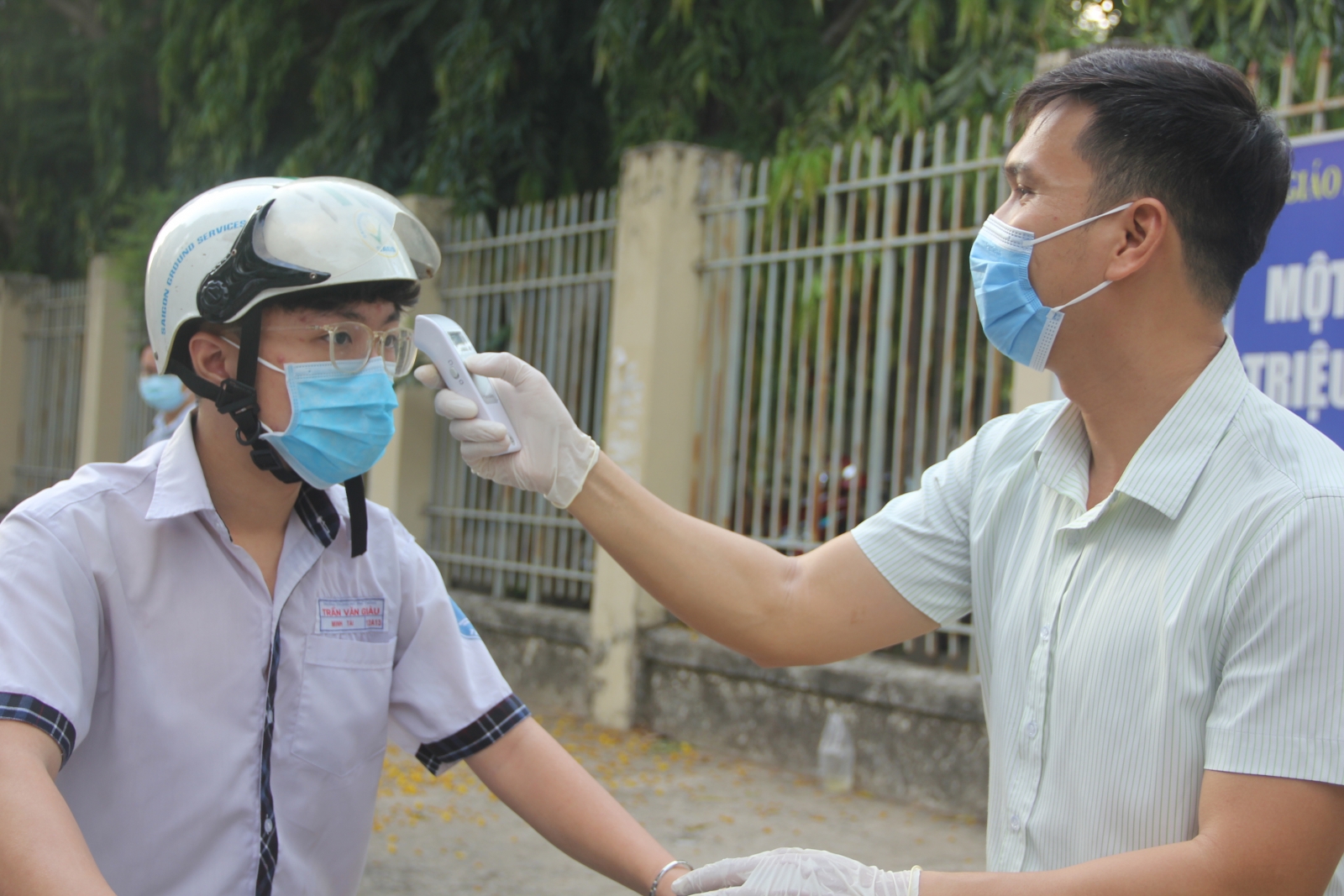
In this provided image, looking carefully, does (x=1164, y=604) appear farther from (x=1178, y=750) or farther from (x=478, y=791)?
(x=478, y=791)

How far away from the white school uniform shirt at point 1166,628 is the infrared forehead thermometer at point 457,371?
0.87 m

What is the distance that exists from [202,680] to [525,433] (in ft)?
2.14

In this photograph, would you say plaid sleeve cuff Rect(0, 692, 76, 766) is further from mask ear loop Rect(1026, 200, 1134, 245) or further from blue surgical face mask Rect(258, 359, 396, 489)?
mask ear loop Rect(1026, 200, 1134, 245)

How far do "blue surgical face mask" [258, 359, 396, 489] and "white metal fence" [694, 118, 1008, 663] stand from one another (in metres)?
3.46

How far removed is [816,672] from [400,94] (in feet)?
20.5

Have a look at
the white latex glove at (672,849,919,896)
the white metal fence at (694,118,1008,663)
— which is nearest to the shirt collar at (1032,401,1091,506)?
the white latex glove at (672,849,919,896)

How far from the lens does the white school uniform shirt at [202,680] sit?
68.7 inches

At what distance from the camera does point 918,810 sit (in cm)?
525

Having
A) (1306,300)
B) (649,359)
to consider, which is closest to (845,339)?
(649,359)

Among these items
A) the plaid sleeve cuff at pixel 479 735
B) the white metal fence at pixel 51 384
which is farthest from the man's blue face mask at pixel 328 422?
the white metal fence at pixel 51 384

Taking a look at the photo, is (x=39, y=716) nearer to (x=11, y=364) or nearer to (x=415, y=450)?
(x=415, y=450)

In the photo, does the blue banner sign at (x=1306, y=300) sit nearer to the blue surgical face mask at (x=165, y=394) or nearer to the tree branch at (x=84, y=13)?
the blue surgical face mask at (x=165, y=394)

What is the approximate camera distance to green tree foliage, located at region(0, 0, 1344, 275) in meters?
6.45

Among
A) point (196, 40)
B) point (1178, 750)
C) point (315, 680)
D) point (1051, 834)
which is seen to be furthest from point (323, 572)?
point (196, 40)
